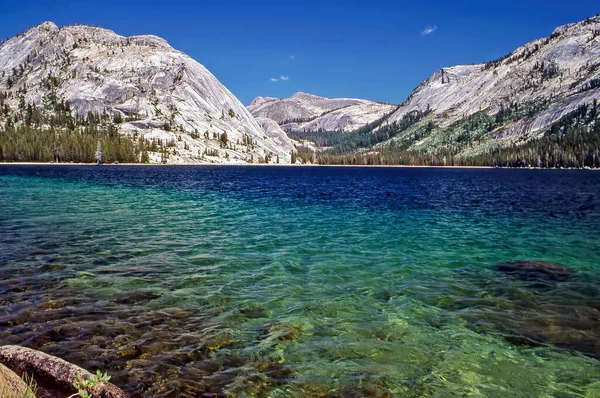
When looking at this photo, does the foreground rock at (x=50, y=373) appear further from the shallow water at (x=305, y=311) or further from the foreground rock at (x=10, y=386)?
the shallow water at (x=305, y=311)

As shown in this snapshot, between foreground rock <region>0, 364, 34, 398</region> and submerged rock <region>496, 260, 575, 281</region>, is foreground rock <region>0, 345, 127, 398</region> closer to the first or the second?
foreground rock <region>0, 364, 34, 398</region>

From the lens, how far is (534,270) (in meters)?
22.5

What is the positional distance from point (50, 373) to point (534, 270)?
23.4m

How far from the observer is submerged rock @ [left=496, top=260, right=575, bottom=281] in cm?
2119

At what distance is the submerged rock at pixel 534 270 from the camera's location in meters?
21.2

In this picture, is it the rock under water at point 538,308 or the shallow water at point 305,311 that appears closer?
the shallow water at point 305,311

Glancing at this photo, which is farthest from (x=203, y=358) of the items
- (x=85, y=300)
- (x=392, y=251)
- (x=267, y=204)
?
(x=267, y=204)

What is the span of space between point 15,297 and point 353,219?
106 feet

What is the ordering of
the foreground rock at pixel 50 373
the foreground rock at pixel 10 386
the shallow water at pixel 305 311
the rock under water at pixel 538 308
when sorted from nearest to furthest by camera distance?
the foreground rock at pixel 10 386 < the foreground rock at pixel 50 373 < the shallow water at pixel 305 311 < the rock under water at pixel 538 308

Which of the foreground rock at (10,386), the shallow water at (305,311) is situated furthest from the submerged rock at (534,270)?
the foreground rock at (10,386)

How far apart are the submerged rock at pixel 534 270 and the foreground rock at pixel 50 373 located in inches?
808

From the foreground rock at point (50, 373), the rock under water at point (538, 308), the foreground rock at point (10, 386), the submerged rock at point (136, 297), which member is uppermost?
the foreground rock at point (10, 386)

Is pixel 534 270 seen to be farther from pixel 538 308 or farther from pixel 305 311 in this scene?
pixel 305 311

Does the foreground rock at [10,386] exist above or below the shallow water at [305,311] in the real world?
above
